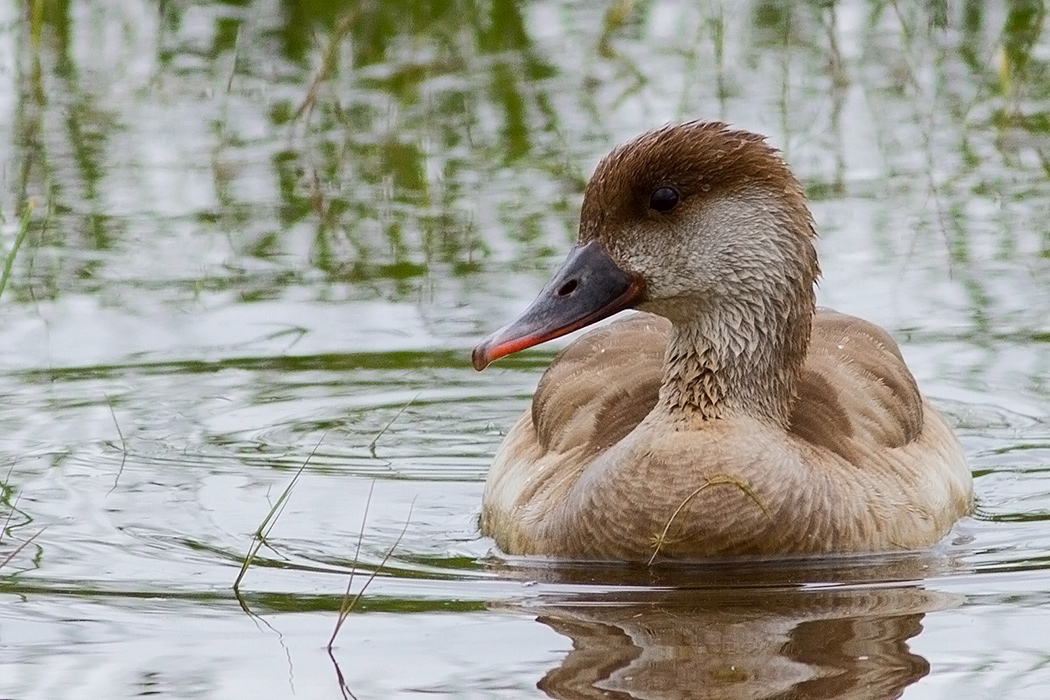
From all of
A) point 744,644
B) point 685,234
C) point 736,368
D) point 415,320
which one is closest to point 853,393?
point 736,368

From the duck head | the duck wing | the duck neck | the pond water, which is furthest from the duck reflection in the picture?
the duck head

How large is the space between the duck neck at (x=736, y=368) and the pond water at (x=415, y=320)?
655mm

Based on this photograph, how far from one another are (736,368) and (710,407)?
16 centimetres

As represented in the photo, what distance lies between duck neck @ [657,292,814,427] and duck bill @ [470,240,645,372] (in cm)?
31

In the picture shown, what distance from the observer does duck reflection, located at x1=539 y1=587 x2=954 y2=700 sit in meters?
5.64

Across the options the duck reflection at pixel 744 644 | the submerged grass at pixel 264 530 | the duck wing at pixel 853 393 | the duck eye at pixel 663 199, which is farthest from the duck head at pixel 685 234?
the duck reflection at pixel 744 644

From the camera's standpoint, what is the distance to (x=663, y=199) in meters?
7.27

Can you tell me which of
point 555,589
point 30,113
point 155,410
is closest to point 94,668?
point 555,589

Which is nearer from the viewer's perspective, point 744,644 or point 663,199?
point 744,644

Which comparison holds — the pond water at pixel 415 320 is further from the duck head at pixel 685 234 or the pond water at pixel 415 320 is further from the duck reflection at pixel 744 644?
the duck head at pixel 685 234

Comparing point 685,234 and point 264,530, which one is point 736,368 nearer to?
point 685,234

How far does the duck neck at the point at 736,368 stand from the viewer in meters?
7.38

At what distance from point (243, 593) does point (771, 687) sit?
1.86 metres

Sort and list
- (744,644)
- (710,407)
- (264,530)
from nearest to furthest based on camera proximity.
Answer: (744,644) → (710,407) → (264,530)
